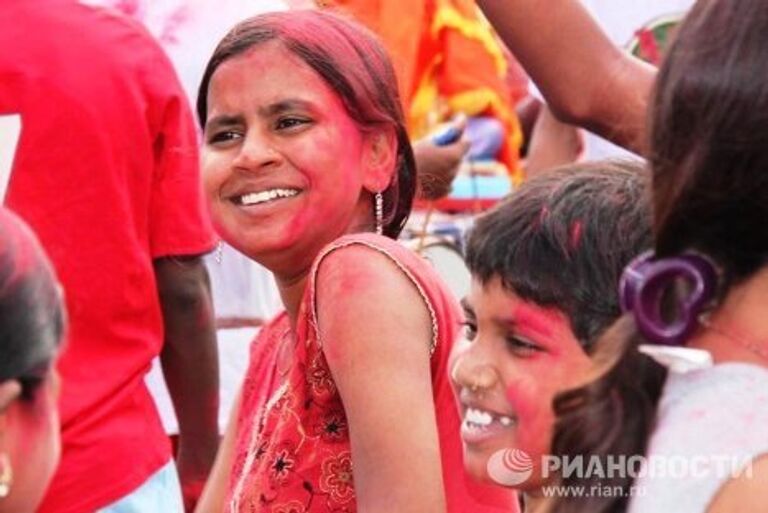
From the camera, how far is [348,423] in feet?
9.04

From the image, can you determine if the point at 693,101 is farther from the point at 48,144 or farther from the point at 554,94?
the point at 48,144

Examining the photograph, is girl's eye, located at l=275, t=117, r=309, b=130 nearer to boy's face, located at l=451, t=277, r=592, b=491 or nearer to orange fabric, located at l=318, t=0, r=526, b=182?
Result: boy's face, located at l=451, t=277, r=592, b=491

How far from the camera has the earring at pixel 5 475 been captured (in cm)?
197

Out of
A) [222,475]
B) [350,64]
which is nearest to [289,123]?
[350,64]

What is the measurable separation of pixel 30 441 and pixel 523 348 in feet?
2.29

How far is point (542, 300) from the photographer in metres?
2.42

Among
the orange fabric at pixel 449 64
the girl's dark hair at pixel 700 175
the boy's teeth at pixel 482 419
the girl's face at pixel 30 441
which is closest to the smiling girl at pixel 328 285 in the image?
the boy's teeth at pixel 482 419

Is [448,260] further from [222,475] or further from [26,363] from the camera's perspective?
[26,363]

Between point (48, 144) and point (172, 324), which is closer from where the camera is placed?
point (48, 144)

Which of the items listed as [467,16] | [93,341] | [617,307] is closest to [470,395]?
[617,307]

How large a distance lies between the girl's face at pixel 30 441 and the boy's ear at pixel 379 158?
3.62ft

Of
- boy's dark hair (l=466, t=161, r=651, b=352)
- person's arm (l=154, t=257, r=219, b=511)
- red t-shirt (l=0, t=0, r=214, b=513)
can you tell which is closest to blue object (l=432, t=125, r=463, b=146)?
person's arm (l=154, t=257, r=219, b=511)

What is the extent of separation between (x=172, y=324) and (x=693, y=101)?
8.05ft

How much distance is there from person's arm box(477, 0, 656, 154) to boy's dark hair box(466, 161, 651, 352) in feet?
0.96
